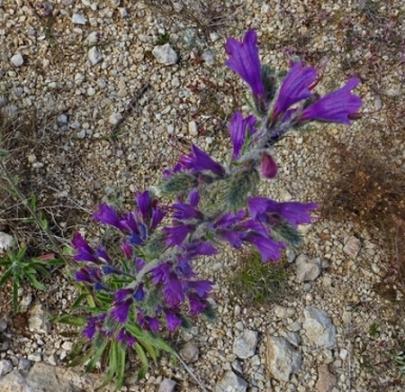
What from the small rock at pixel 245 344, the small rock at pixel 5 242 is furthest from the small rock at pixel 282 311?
the small rock at pixel 5 242

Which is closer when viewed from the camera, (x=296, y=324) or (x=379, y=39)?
(x=296, y=324)

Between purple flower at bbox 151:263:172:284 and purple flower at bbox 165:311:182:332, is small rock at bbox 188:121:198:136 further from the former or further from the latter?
purple flower at bbox 151:263:172:284

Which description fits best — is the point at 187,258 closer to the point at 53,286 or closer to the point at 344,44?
the point at 53,286

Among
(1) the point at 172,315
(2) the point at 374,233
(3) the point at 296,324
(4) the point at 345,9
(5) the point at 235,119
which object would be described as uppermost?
(5) the point at 235,119

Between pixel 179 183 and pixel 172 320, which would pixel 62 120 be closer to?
pixel 172 320

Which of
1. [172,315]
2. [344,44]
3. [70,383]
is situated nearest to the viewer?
[172,315]

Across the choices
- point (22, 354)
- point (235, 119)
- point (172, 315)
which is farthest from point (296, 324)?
point (235, 119)

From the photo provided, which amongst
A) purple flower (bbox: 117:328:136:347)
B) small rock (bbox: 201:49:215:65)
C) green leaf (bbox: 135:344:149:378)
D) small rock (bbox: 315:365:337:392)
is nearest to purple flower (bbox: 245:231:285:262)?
purple flower (bbox: 117:328:136:347)
